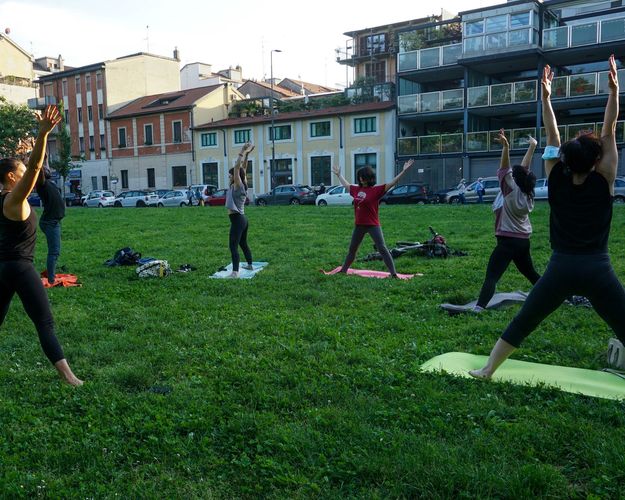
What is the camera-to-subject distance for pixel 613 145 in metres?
3.89

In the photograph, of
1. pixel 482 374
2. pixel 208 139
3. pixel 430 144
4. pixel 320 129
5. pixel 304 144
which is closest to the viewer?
pixel 482 374

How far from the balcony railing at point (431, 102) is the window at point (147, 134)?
2662 cm

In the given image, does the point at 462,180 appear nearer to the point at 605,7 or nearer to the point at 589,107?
the point at 589,107

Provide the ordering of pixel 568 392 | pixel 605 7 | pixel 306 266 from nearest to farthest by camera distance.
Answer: pixel 568 392 < pixel 306 266 < pixel 605 7

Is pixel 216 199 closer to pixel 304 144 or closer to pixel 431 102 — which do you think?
pixel 304 144

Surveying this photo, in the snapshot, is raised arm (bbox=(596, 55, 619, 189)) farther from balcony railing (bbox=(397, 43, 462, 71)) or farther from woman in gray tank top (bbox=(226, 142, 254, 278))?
balcony railing (bbox=(397, 43, 462, 71))

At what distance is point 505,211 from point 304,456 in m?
4.16

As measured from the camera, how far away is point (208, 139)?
5191cm

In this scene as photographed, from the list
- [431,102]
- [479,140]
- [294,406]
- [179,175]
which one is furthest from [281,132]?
[294,406]

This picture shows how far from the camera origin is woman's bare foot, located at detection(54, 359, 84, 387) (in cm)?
473

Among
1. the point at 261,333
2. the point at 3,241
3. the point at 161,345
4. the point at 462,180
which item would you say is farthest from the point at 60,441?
the point at 462,180

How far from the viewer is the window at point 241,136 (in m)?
49.4

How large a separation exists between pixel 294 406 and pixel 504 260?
3475mm

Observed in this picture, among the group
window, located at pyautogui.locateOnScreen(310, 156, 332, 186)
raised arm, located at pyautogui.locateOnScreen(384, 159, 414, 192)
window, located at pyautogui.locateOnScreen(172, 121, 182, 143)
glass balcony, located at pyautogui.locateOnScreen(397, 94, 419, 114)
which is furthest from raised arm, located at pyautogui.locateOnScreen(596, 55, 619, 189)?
window, located at pyautogui.locateOnScreen(172, 121, 182, 143)
